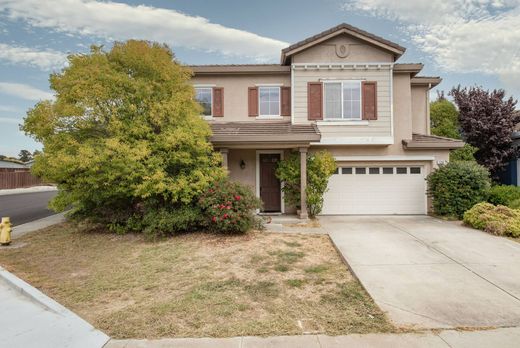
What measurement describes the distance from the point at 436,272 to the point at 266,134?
21.8ft

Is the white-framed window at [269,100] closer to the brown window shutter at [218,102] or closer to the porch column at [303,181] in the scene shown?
the brown window shutter at [218,102]

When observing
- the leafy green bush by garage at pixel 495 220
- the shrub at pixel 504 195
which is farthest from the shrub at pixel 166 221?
the shrub at pixel 504 195

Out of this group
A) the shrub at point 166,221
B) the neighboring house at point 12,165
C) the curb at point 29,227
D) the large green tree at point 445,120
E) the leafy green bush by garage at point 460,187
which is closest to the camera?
the shrub at point 166,221

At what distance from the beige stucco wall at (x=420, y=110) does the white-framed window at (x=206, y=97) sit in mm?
8947

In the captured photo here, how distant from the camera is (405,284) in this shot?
A: 4.75 m

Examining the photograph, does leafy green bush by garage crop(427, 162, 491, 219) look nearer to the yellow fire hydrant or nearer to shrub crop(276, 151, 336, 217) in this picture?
shrub crop(276, 151, 336, 217)

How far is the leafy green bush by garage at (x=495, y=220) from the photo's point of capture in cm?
800

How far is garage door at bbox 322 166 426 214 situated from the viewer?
11.9 m

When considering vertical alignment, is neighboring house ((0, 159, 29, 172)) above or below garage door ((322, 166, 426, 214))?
above

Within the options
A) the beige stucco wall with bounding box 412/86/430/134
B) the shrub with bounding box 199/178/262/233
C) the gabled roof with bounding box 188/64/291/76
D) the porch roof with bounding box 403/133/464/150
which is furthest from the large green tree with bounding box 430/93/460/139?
the shrub with bounding box 199/178/262/233

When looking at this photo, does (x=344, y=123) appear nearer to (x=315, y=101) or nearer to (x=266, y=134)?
(x=315, y=101)

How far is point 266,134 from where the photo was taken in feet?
33.8

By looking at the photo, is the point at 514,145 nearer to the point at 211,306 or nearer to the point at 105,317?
the point at 211,306

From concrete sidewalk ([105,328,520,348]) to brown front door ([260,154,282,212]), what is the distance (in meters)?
8.70
